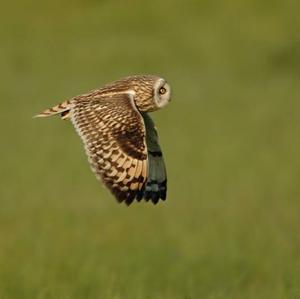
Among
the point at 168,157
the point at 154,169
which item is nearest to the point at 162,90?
the point at 154,169

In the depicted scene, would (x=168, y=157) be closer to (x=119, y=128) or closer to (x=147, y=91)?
(x=147, y=91)

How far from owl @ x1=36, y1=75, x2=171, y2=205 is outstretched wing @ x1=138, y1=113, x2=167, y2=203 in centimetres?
5

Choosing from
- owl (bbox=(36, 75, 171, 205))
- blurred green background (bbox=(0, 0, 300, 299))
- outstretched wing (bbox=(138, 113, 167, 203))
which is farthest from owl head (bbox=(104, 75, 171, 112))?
blurred green background (bbox=(0, 0, 300, 299))

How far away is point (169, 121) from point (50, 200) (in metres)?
5.02

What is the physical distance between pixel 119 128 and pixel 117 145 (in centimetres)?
7

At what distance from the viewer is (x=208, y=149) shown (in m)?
12.8

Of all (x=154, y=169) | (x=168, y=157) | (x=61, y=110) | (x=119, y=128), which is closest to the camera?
(x=119, y=128)

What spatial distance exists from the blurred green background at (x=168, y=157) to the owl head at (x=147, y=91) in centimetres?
81

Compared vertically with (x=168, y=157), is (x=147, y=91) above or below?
above

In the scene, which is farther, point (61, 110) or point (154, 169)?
point (154, 169)

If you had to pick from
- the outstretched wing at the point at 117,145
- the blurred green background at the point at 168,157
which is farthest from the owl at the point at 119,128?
the blurred green background at the point at 168,157

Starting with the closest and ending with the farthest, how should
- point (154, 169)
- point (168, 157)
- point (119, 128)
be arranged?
1. point (119, 128)
2. point (154, 169)
3. point (168, 157)

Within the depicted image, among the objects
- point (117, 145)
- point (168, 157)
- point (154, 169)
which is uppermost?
point (117, 145)

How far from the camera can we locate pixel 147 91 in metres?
5.48
